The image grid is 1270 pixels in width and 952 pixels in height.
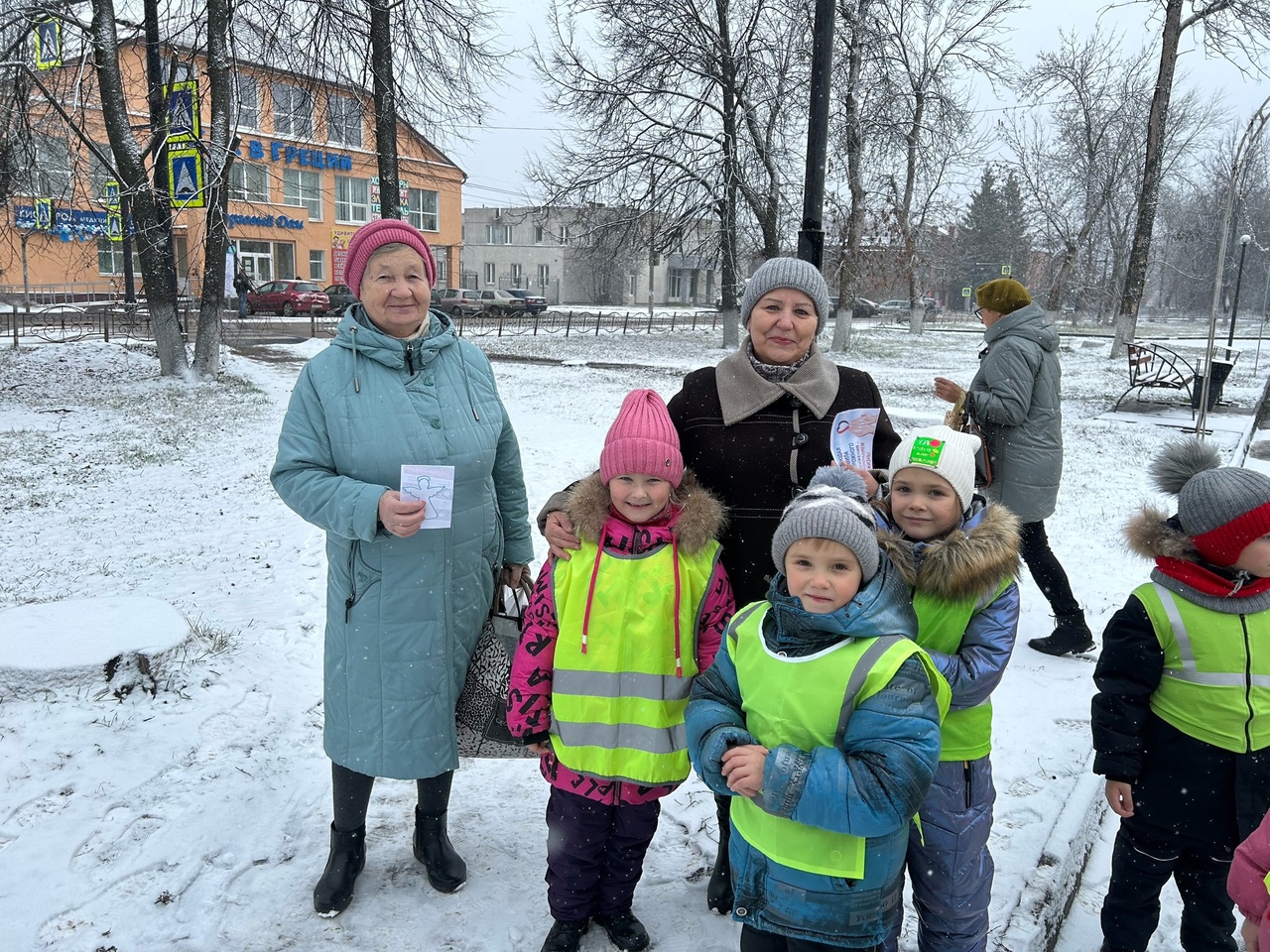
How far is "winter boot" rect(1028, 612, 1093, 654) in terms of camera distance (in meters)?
4.73

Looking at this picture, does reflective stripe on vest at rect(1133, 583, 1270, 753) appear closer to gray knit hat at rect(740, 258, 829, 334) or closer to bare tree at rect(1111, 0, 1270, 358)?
gray knit hat at rect(740, 258, 829, 334)

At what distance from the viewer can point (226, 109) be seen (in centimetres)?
1339

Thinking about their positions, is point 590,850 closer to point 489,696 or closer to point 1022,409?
point 489,696

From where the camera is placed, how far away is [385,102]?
12828 millimetres

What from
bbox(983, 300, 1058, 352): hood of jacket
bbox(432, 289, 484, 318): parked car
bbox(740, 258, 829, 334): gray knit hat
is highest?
bbox(432, 289, 484, 318): parked car

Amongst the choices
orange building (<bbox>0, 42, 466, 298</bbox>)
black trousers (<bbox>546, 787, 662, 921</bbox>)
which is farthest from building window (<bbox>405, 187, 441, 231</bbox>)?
black trousers (<bbox>546, 787, 662, 921</bbox>)

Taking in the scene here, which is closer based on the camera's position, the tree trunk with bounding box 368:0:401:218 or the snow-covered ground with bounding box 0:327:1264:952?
the snow-covered ground with bounding box 0:327:1264:952

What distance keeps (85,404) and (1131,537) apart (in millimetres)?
13148

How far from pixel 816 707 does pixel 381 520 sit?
126 cm

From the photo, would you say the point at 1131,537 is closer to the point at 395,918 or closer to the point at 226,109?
the point at 395,918

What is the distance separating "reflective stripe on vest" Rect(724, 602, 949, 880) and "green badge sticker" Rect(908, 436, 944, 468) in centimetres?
52

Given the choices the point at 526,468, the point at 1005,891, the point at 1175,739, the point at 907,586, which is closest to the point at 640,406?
the point at 907,586

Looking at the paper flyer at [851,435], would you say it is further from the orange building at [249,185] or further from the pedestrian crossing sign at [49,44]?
the pedestrian crossing sign at [49,44]

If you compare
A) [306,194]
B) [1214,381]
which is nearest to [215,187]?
[1214,381]
